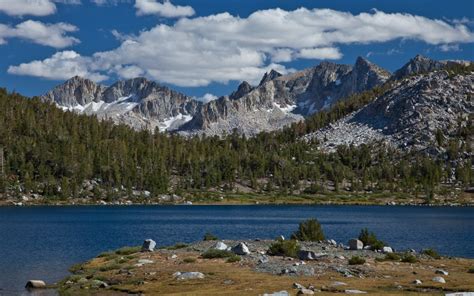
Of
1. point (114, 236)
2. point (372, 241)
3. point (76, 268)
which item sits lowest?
point (114, 236)

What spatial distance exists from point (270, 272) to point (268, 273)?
0.44 m

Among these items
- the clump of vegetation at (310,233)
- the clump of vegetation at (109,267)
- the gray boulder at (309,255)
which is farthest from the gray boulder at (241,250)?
the clump of vegetation at (310,233)

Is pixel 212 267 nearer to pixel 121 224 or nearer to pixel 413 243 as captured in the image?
pixel 413 243

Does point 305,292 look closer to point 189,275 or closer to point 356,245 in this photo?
point 189,275

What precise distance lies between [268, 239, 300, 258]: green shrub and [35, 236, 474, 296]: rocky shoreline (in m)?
0.13

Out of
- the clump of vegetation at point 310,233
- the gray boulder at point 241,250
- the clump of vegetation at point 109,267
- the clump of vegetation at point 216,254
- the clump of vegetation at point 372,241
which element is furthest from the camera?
the clump of vegetation at point 310,233

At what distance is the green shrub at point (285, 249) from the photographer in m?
58.1

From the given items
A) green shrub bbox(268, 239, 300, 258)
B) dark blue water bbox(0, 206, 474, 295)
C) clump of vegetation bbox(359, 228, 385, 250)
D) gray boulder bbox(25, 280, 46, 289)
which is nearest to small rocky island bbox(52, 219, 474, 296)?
green shrub bbox(268, 239, 300, 258)

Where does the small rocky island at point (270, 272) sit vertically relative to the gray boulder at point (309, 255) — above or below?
below

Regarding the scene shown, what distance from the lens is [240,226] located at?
125312 millimetres

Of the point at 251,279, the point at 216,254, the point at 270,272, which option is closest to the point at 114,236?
the point at 216,254

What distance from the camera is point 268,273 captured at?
159ft

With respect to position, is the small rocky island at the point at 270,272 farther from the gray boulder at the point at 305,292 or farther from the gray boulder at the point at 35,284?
the gray boulder at the point at 35,284

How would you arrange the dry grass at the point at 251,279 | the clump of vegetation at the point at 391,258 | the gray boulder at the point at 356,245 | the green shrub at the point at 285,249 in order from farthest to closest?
1. the gray boulder at the point at 356,245
2. the green shrub at the point at 285,249
3. the clump of vegetation at the point at 391,258
4. the dry grass at the point at 251,279
